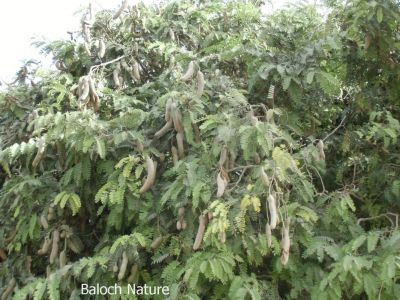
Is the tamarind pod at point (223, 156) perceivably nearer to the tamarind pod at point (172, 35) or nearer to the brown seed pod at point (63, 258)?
the brown seed pod at point (63, 258)

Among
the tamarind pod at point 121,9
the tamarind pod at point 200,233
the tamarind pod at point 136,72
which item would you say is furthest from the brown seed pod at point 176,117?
the tamarind pod at point 121,9

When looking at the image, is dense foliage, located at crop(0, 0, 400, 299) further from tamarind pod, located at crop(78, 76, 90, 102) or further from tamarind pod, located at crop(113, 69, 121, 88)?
tamarind pod, located at crop(113, 69, 121, 88)

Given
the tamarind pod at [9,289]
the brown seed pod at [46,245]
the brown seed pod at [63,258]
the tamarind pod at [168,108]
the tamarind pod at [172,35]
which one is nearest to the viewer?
the tamarind pod at [168,108]

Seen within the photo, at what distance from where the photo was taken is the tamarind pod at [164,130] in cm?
366

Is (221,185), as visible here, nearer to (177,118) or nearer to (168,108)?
(177,118)

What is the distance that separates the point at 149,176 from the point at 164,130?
399mm

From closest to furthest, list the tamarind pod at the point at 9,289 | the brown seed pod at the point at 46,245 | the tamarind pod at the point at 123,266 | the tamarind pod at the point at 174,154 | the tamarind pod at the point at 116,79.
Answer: the tamarind pod at the point at 123,266 → the tamarind pod at the point at 174,154 → the brown seed pod at the point at 46,245 → the tamarind pod at the point at 9,289 → the tamarind pod at the point at 116,79

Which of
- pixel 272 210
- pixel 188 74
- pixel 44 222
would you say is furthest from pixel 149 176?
pixel 44 222

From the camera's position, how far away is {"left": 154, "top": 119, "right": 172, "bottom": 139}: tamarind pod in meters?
3.66

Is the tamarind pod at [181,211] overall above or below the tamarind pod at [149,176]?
below

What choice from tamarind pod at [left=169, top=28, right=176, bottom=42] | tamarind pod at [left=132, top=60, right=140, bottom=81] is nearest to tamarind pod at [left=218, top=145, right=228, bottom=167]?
tamarind pod at [left=132, top=60, right=140, bottom=81]

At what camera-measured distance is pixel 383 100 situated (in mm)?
4387

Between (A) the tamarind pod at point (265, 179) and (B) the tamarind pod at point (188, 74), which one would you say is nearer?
(A) the tamarind pod at point (265, 179)

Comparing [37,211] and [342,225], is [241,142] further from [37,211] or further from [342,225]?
[37,211]
